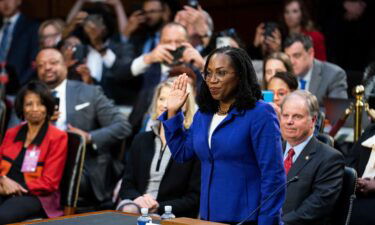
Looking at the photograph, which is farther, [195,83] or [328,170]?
[195,83]

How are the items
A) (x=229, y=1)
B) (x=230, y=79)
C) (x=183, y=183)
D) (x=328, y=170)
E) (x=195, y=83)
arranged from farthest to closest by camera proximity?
(x=229, y=1), (x=195, y=83), (x=183, y=183), (x=328, y=170), (x=230, y=79)

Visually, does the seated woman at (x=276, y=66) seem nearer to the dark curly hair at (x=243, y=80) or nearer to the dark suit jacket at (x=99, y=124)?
the dark suit jacket at (x=99, y=124)

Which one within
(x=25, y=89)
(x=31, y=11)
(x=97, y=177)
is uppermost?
(x=31, y=11)

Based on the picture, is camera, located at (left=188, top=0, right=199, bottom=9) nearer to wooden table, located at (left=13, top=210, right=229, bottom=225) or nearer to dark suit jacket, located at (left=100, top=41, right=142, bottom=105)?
dark suit jacket, located at (left=100, top=41, right=142, bottom=105)

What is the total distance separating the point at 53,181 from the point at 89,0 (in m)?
3.72

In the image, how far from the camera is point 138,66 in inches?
294

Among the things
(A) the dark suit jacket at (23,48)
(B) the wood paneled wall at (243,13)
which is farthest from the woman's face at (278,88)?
(B) the wood paneled wall at (243,13)

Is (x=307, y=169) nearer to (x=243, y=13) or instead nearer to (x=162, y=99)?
(x=162, y=99)

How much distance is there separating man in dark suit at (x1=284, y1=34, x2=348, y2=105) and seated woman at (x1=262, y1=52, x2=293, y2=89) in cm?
33

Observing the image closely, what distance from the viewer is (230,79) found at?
3.96 meters

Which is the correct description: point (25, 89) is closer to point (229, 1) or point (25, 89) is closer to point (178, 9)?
point (178, 9)

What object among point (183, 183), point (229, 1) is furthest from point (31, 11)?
point (183, 183)

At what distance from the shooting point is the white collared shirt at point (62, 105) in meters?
6.80

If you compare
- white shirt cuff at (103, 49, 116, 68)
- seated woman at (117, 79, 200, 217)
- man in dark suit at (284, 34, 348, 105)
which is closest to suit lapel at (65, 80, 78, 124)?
white shirt cuff at (103, 49, 116, 68)
